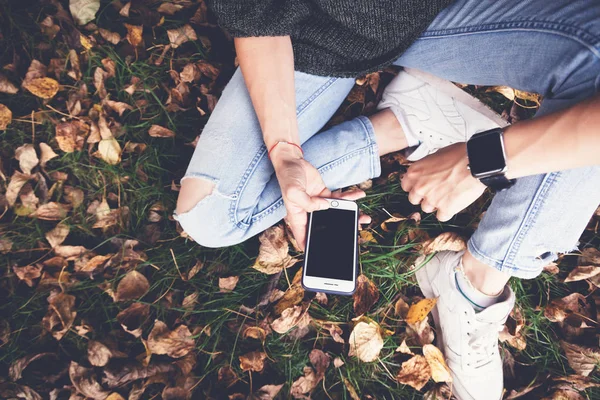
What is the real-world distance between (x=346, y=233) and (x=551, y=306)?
102 centimetres

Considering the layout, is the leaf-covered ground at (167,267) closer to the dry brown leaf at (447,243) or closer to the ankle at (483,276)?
the dry brown leaf at (447,243)

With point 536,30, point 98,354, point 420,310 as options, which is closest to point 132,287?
point 98,354

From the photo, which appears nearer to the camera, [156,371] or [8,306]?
[156,371]

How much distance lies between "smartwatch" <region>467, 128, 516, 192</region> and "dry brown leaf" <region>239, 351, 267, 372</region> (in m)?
1.17

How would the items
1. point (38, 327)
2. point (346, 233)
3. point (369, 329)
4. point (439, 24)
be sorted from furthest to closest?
point (38, 327) < point (369, 329) < point (346, 233) < point (439, 24)

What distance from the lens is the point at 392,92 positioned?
1840mm

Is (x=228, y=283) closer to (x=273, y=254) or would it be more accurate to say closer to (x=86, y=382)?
(x=273, y=254)

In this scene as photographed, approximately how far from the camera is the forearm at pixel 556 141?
3.52ft

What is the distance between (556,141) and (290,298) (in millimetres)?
1201

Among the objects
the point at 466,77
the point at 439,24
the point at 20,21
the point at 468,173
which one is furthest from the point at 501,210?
the point at 20,21

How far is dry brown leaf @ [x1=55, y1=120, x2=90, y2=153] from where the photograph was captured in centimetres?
201

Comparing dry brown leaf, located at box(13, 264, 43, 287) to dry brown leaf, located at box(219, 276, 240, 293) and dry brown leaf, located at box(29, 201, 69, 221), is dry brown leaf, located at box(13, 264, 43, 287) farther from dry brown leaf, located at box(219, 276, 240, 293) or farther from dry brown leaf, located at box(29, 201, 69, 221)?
dry brown leaf, located at box(219, 276, 240, 293)

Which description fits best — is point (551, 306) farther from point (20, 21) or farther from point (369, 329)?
point (20, 21)

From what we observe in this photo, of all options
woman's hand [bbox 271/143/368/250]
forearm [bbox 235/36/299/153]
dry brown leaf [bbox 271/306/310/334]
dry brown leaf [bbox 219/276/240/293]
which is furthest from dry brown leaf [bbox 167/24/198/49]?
dry brown leaf [bbox 271/306/310/334]
